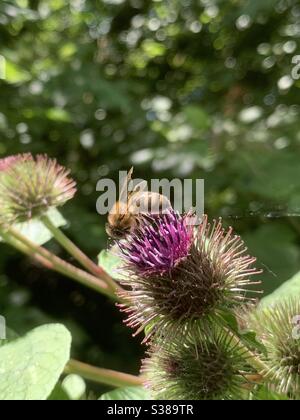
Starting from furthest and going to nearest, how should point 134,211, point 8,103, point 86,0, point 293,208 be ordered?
1. point 86,0
2. point 8,103
3. point 293,208
4. point 134,211

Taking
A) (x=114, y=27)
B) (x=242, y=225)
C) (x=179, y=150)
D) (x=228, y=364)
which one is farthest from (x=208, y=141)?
(x=228, y=364)

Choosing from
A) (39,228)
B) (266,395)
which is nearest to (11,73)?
(39,228)

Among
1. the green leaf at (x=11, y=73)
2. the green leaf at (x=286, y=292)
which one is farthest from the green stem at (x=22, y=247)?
the green leaf at (x=11, y=73)

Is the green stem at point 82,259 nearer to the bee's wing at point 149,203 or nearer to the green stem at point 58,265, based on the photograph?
the green stem at point 58,265

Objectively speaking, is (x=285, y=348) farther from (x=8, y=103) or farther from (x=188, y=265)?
(x=8, y=103)

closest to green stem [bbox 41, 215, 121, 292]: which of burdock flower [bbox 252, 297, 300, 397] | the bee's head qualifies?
the bee's head
